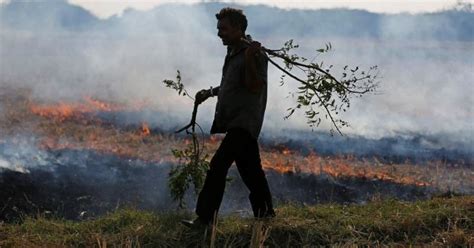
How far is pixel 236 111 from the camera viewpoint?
562 centimetres

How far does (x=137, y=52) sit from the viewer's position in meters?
30.5

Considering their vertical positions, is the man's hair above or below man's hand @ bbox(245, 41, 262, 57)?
above

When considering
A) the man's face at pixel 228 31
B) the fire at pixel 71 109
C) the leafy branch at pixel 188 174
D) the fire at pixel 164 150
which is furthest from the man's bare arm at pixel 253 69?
the fire at pixel 71 109

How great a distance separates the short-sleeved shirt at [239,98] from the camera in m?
5.57

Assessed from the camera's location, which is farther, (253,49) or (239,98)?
(239,98)

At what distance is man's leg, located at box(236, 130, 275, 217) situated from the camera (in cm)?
574

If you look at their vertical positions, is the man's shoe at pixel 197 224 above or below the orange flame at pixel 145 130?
below

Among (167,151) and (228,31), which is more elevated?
(228,31)

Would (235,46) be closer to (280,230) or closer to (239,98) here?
(239,98)

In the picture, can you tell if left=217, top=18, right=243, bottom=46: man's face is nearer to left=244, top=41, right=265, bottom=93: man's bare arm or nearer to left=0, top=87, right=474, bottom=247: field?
left=244, top=41, right=265, bottom=93: man's bare arm

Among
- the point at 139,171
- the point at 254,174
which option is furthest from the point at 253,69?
the point at 139,171

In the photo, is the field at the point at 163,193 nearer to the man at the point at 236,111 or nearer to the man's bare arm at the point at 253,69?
the man at the point at 236,111

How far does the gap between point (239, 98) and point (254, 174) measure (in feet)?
2.45

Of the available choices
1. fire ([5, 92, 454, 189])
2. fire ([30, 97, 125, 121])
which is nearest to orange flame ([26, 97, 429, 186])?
fire ([5, 92, 454, 189])
